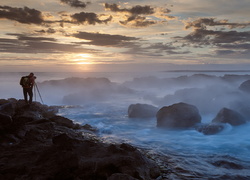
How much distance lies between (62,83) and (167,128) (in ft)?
187

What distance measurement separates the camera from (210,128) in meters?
20.2

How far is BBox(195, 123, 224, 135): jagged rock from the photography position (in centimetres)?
1984

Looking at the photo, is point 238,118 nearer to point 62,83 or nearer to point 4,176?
point 4,176

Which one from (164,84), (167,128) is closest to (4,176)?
(167,128)

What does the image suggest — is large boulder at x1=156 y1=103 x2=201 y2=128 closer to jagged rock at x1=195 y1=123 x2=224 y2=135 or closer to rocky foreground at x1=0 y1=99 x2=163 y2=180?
jagged rock at x1=195 y1=123 x2=224 y2=135

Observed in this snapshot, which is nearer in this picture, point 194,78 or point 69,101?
point 69,101

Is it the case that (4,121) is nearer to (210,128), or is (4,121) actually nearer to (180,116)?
(180,116)

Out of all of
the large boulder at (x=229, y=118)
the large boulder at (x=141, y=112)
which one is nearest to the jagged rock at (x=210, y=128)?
the large boulder at (x=229, y=118)

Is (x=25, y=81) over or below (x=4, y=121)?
over

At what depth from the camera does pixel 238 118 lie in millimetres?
22047

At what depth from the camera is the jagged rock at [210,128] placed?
19.8 m

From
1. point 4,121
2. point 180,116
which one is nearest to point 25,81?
point 4,121

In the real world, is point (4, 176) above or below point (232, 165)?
above

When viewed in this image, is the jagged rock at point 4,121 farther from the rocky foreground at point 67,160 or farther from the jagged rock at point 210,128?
the jagged rock at point 210,128
